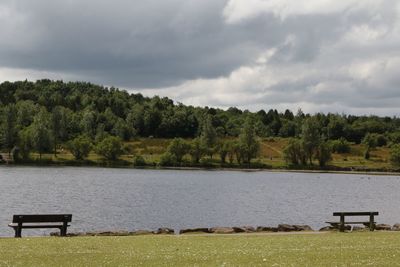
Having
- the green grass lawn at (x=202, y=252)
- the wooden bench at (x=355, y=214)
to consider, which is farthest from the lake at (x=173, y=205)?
the green grass lawn at (x=202, y=252)

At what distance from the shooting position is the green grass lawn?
22.4 m

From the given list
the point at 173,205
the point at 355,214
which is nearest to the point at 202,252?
the point at 355,214

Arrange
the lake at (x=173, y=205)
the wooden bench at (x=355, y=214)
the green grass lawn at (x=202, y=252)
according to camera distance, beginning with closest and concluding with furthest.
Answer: the green grass lawn at (x=202, y=252) → the wooden bench at (x=355, y=214) → the lake at (x=173, y=205)

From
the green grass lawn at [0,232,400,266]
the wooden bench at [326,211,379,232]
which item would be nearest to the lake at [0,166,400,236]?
the wooden bench at [326,211,379,232]

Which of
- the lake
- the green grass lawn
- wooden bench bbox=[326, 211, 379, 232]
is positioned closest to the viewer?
the green grass lawn

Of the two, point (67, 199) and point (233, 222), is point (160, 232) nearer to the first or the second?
point (233, 222)

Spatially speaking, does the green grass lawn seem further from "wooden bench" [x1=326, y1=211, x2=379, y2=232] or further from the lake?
the lake

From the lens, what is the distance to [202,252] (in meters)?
25.3

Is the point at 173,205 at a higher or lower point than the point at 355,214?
lower

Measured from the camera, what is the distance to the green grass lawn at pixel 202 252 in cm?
2236

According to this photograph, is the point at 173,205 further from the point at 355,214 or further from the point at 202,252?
the point at 202,252

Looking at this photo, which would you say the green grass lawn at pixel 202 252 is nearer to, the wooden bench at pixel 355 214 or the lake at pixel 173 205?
the wooden bench at pixel 355 214

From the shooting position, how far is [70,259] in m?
23.1

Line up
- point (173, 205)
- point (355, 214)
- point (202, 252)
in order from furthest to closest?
1. point (173, 205)
2. point (355, 214)
3. point (202, 252)
